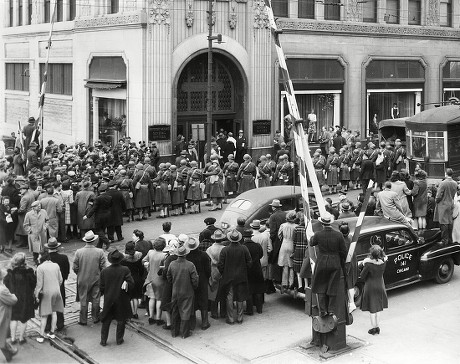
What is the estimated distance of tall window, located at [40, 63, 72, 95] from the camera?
34.8 meters

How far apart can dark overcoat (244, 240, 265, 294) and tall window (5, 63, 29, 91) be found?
102ft

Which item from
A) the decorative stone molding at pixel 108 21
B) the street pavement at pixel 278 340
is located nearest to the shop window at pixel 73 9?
the decorative stone molding at pixel 108 21

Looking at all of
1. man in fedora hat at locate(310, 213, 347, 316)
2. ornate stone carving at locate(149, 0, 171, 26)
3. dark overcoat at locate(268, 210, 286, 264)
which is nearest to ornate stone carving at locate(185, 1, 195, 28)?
ornate stone carving at locate(149, 0, 171, 26)

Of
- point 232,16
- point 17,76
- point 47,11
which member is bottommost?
point 17,76

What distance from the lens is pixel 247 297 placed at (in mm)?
12969

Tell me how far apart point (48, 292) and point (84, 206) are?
6.24 metres

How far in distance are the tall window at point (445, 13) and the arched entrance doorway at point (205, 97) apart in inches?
579

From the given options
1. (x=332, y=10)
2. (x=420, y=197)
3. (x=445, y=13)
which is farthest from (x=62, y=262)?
(x=445, y=13)

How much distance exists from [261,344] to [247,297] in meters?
1.29

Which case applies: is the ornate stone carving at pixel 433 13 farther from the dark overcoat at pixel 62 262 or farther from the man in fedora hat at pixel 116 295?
the man in fedora hat at pixel 116 295

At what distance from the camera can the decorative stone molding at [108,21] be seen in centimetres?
2786

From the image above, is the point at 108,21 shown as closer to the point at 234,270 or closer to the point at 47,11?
the point at 47,11

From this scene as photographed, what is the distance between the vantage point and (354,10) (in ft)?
114

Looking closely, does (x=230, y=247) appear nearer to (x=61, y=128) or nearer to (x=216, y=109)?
(x=216, y=109)
